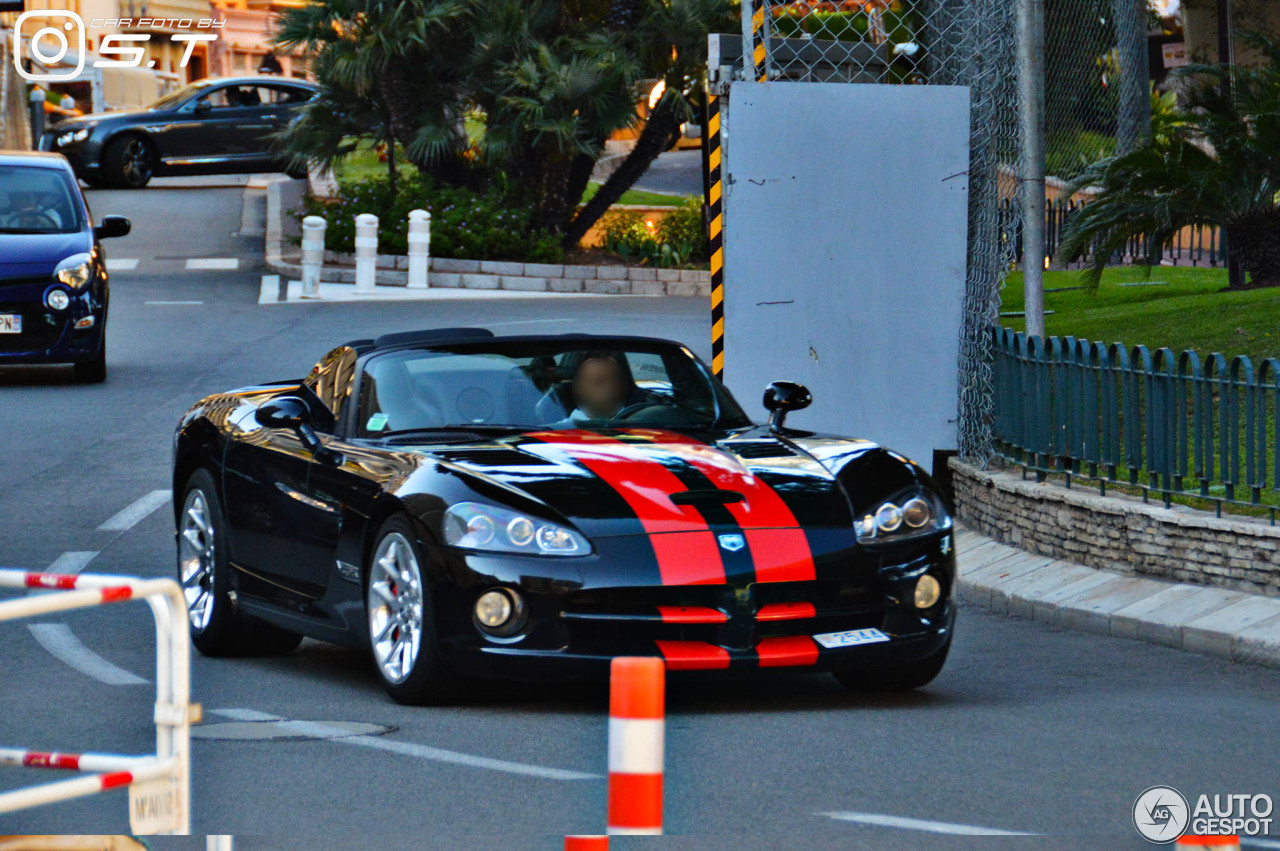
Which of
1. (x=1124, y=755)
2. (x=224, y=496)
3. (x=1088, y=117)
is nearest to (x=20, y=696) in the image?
(x=224, y=496)

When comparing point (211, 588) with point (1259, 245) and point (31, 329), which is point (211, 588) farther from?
point (1259, 245)

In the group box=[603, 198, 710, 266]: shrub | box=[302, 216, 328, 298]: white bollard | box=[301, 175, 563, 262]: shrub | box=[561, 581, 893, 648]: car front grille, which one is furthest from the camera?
box=[603, 198, 710, 266]: shrub

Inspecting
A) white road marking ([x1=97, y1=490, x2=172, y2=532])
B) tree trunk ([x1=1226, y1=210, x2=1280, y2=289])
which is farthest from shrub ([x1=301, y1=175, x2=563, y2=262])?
white road marking ([x1=97, y1=490, x2=172, y2=532])

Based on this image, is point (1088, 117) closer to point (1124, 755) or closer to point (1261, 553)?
point (1261, 553)

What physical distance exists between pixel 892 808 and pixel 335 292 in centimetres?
2094

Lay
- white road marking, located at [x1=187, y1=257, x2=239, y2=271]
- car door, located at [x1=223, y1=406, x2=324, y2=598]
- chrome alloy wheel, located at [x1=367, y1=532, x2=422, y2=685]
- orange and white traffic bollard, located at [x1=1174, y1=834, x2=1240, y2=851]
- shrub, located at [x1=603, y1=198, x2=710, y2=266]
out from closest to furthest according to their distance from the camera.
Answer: orange and white traffic bollard, located at [x1=1174, y1=834, x2=1240, y2=851], chrome alloy wheel, located at [x1=367, y1=532, x2=422, y2=685], car door, located at [x1=223, y1=406, x2=324, y2=598], white road marking, located at [x1=187, y1=257, x2=239, y2=271], shrub, located at [x1=603, y1=198, x2=710, y2=266]

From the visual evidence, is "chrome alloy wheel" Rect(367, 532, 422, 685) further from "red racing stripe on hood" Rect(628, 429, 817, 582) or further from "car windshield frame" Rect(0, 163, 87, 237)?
"car windshield frame" Rect(0, 163, 87, 237)

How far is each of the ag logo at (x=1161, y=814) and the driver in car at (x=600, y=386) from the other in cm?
296

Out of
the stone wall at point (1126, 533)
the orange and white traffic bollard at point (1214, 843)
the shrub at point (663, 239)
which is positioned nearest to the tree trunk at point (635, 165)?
the shrub at point (663, 239)

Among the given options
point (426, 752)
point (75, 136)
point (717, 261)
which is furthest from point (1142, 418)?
point (75, 136)

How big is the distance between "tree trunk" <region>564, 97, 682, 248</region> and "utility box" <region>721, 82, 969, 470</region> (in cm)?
1659

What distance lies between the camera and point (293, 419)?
308 inches

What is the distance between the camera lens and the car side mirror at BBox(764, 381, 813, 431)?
8219 mm

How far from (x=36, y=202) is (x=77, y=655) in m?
10.7
